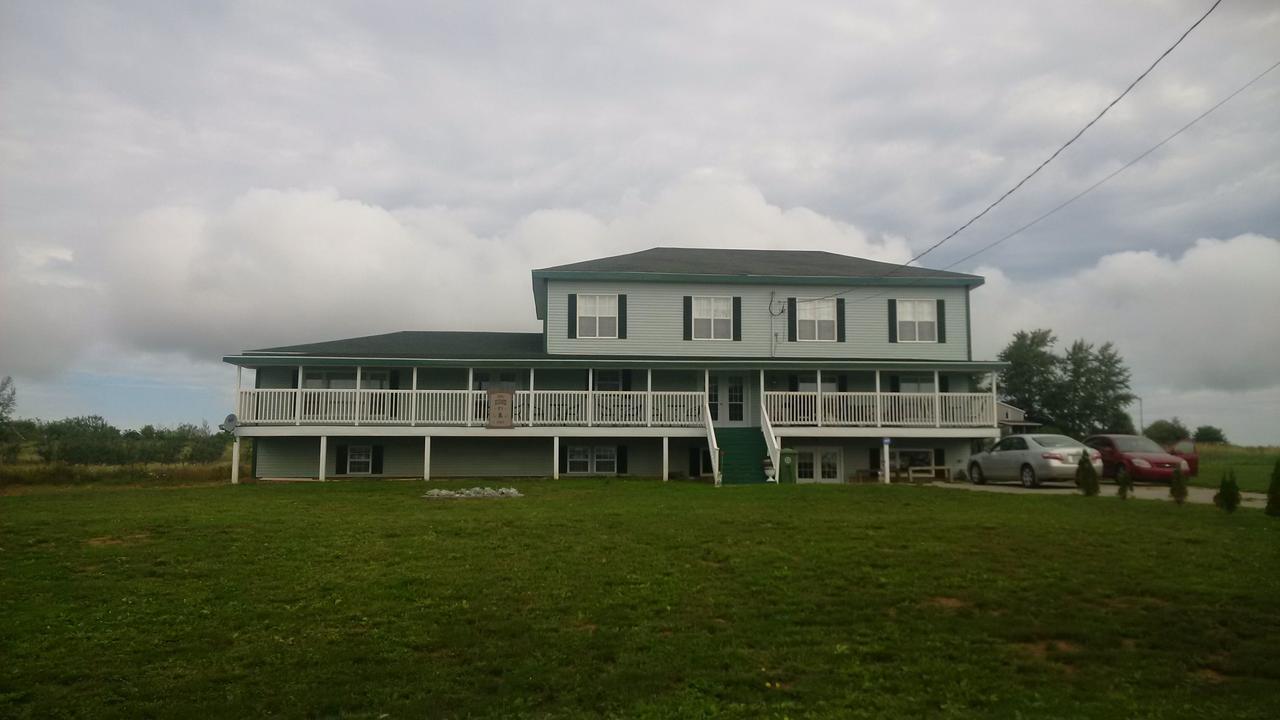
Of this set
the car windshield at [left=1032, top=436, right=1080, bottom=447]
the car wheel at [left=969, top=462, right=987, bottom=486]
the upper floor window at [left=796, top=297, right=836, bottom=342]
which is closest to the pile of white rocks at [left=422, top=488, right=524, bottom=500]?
the upper floor window at [left=796, top=297, right=836, bottom=342]

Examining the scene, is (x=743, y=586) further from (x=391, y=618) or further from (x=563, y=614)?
(x=391, y=618)

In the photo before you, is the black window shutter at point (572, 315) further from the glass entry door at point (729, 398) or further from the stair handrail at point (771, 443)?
the stair handrail at point (771, 443)

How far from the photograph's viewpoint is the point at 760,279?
27.1 metres

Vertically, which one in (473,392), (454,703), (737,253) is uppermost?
(737,253)

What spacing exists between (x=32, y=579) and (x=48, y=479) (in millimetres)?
18510

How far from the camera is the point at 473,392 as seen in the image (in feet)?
80.3

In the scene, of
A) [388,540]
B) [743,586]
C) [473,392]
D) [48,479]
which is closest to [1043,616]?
[743,586]

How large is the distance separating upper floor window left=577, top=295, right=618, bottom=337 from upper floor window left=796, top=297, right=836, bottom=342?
5873 mm

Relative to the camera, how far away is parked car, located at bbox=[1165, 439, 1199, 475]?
2359 cm

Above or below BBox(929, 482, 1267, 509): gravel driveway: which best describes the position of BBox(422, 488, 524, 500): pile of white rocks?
above

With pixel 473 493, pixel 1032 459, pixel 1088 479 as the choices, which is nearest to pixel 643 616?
pixel 473 493

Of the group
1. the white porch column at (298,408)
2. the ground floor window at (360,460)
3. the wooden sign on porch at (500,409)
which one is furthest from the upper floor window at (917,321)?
the white porch column at (298,408)

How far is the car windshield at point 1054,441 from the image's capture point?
70.5 feet

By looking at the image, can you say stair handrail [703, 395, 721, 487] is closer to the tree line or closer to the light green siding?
the light green siding
